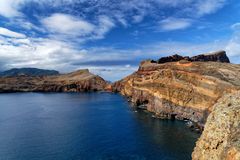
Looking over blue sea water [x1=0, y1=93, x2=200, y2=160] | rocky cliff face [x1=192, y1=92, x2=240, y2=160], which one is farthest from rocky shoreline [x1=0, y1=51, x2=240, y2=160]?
blue sea water [x1=0, y1=93, x2=200, y2=160]

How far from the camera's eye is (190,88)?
120125 millimetres

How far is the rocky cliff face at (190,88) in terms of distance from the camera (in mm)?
104425

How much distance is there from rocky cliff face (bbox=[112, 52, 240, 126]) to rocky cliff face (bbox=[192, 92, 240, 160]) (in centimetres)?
4770

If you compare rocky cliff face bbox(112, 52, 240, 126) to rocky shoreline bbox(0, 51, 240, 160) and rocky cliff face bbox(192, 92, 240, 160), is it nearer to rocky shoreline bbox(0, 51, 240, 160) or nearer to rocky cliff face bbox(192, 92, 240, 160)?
rocky shoreline bbox(0, 51, 240, 160)

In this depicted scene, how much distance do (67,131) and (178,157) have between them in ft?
144

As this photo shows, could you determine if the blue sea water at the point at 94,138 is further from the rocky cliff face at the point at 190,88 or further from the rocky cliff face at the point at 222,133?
the rocky cliff face at the point at 222,133

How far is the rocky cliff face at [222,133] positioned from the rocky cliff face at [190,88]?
157 ft

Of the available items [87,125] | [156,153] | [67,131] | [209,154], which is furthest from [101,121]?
[209,154]

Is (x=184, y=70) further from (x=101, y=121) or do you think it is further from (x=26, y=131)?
(x=26, y=131)

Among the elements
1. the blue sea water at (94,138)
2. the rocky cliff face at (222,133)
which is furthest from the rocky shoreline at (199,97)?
the blue sea water at (94,138)

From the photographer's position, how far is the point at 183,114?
120 m

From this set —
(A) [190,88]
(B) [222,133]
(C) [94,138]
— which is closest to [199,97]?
(A) [190,88]

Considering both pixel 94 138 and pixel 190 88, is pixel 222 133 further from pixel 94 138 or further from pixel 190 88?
pixel 190 88

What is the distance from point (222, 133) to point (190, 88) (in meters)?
75.9
